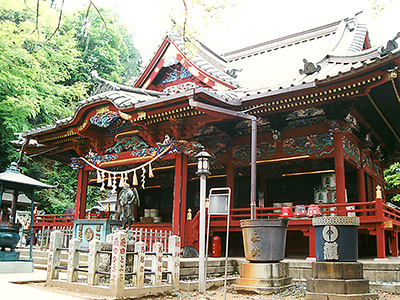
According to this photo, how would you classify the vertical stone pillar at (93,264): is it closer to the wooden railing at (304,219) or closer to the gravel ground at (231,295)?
the gravel ground at (231,295)

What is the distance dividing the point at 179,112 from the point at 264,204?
5.15m

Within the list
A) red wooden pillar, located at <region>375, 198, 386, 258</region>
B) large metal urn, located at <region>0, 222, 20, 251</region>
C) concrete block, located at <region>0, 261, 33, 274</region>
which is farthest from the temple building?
concrete block, located at <region>0, 261, 33, 274</region>

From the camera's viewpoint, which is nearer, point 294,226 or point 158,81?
point 294,226

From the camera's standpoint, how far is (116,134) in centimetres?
1353

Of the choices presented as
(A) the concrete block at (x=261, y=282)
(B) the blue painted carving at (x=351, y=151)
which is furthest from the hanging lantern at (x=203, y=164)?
(B) the blue painted carving at (x=351, y=151)

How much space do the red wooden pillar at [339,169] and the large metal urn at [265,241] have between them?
10.4 ft

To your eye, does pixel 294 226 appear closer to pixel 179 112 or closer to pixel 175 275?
pixel 175 275

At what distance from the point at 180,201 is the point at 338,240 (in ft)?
17.6

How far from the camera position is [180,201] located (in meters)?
11.2

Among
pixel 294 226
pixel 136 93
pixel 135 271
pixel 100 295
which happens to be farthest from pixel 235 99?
pixel 100 295

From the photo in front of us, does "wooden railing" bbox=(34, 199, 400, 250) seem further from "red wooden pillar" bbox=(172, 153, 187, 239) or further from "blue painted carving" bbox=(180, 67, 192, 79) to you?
"blue painted carving" bbox=(180, 67, 192, 79)

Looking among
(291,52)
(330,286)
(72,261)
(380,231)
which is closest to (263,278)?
(330,286)

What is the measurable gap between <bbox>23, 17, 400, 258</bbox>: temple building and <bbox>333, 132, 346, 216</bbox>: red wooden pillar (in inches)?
1.1

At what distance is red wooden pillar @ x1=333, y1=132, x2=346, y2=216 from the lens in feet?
33.3
